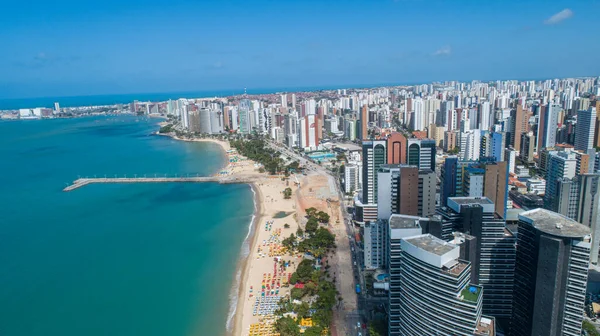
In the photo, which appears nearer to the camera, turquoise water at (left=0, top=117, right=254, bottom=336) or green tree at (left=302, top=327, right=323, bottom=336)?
green tree at (left=302, top=327, right=323, bottom=336)

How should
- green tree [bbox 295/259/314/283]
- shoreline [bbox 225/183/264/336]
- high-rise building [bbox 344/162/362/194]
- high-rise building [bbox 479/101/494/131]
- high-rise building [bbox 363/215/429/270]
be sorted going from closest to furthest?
1. shoreline [bbox 225/183/264/336]
2. green tree [bbox 295/259/314/283]
3. high-rise building [bbox 363/215/429/270]
4. high-rise building [bbox 344/162/362/194]
5. high-rise building [bbox 479/101/494/131]

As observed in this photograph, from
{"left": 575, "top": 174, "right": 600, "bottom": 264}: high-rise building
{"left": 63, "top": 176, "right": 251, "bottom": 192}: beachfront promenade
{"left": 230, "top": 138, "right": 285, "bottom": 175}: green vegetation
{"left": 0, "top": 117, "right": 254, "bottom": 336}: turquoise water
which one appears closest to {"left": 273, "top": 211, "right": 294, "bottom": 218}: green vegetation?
{"left": 0, "top": 117, "right": 254, "bottom": 336}: turquoise water

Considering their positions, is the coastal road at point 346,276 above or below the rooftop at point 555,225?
below

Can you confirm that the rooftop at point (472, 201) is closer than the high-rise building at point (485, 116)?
Yes

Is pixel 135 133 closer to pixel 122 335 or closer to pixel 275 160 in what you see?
pixel 275 160

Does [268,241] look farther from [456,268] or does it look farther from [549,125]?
[549,125]

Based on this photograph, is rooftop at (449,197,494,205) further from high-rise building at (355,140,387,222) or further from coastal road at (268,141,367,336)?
high-rise building at (355,140,387,222)

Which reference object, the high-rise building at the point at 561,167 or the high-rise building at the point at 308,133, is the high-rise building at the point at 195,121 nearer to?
the high-rise building at the point at 308,133

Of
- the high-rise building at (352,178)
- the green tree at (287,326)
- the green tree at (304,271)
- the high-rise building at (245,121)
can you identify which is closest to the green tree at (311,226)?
the green tree at (304,271)
